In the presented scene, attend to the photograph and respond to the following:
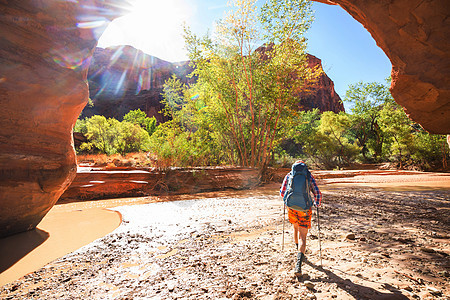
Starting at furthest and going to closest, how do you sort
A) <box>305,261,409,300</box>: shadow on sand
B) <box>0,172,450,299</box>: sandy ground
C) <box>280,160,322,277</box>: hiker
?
<box>280,160,322,277</box>: hiker, <box>0,172,450,299</box>: sandy ground, <box>305,261,409,300</box>: shadow on sand

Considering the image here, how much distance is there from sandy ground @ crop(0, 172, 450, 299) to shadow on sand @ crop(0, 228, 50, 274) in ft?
0.13

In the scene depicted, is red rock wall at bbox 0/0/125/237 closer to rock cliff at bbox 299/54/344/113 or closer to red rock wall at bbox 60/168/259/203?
red rock wall at bbox 60/168/259/203

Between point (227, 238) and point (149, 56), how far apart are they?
Result: 70.8m

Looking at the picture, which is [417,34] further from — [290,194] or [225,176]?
[225,176]

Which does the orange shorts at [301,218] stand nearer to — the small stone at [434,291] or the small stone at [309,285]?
the small stone at [309,285]

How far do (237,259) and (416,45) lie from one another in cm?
460

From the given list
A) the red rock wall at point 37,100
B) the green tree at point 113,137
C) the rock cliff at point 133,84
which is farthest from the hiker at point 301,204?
the rock cliff at point 133,84

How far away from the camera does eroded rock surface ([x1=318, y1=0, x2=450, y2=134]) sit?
316 centimetres

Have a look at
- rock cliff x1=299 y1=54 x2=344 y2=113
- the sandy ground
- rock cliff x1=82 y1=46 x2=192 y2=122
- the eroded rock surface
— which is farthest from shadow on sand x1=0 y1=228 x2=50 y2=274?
rock cliff x1=299 y1=54 x2=344 y2=113

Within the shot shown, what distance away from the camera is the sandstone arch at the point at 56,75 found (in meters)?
2.93

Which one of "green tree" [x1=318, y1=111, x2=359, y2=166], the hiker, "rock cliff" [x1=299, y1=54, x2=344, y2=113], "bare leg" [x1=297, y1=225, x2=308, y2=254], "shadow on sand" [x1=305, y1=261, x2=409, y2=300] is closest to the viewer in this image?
"shadow on sand" [x1=305, y1=261, x2=409, y2=300]

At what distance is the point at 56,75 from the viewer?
340cm

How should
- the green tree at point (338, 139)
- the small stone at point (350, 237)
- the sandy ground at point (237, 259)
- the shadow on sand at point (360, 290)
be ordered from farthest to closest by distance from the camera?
1. the green tree at point (338, 139)
2. the small stone at point (350, 237)
3. the sandy ground at point (237, 259)
4. the shadow on sand at point (360, 290)

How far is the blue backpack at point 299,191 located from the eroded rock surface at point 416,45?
3.14 m
